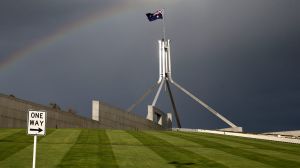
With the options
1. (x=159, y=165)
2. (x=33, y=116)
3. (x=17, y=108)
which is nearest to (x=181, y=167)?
(x=159, y=165)

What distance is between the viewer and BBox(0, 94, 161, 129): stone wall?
38.2 metres

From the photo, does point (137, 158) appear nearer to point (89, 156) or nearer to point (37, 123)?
point (89, 156)

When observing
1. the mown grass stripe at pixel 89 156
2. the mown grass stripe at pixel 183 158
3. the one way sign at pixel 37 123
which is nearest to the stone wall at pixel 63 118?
the mown grass stripe at pixel 89 156

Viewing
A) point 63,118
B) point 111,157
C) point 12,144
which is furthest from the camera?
point 63,118

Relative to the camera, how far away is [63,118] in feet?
160

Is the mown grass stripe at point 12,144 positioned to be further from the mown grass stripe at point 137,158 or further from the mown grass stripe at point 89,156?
the mown grass stripe at point 137,158

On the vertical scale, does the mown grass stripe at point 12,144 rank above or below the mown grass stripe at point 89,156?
above

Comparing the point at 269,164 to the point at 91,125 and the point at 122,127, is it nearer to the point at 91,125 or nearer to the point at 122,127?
the point at 91,125

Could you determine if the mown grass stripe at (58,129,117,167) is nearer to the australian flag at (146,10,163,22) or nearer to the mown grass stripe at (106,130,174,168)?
the mown grass stripe at (106,130,174,168)

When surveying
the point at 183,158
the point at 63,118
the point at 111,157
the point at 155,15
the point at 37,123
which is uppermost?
the point at 155,15

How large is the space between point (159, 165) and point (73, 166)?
3.99 metres

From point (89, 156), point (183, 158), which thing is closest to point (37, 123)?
point (89, 156)

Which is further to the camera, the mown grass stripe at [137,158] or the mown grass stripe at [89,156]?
the mown grass stripe at [137,158]

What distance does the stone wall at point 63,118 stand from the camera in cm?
3821
